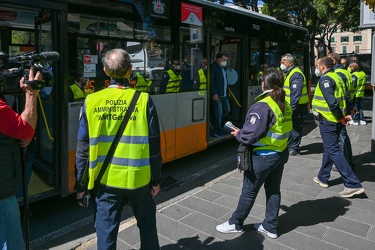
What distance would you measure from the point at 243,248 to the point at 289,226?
78 cm

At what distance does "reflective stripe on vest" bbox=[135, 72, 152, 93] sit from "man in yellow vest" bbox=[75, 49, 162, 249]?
2.45 meters

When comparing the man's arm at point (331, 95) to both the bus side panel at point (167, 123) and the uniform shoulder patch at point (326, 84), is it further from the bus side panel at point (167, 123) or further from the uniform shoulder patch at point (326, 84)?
the bus side panel at point (167, 123)

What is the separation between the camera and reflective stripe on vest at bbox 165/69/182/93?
5.56 m

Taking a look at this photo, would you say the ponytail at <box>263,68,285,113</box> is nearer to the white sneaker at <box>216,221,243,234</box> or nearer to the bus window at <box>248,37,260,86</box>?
the white sneaker at <box>216,221,243,234</box>

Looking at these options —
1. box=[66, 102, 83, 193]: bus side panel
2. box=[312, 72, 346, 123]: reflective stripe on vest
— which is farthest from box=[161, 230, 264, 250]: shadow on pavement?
box=[312, 72, 346, 123]: reflective stripe on vest

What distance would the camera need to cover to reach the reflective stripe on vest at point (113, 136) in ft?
8.05

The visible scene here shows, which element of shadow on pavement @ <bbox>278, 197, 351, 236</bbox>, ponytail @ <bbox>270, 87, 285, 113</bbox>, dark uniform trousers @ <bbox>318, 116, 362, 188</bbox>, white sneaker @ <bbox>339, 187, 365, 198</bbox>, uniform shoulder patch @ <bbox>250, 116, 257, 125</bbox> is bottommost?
shadow on pavement @ <bbox>278, 197, 351, 236</bbox>

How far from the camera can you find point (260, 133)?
3385mm

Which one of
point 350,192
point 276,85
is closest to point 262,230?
point 276,85

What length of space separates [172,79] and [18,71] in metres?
3.43

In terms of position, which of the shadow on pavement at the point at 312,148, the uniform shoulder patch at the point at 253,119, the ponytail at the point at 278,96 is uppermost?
the ponytail at the point at 278,96

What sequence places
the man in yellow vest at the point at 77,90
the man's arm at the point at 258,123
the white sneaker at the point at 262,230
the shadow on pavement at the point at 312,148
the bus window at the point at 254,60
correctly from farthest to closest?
the bus window at the point at 254,60, the shadow on pavement at the point at 312,148, the man in yellow vest at the point at 77,90, the white sneaker at the point at 262,230, the man's arm at the point at 258,123

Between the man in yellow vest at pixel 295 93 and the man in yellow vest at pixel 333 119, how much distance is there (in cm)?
172

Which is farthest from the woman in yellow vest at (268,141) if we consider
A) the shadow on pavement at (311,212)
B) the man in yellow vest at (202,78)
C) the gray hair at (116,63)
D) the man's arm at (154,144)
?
the man in yellow vest at (202,78)
